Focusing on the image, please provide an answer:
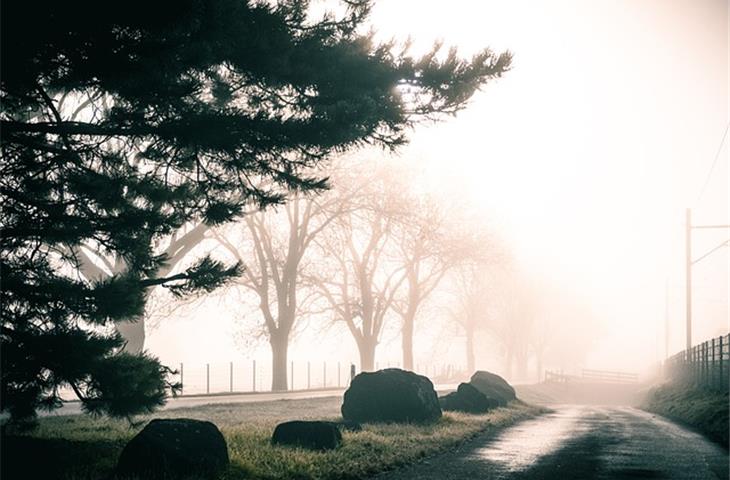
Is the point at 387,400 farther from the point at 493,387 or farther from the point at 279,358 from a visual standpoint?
the point at 279,358

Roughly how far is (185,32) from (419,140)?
3616 cm

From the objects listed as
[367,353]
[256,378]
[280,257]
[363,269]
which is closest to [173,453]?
[280,257]

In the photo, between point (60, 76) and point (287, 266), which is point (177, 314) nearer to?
point (287, 266)

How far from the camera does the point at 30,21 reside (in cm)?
923

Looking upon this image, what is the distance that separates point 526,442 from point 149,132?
12.0 meters

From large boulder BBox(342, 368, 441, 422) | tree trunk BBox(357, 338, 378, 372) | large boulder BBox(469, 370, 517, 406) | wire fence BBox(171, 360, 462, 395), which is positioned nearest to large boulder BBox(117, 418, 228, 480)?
large boulder BBox(342, 368, 441, 422)

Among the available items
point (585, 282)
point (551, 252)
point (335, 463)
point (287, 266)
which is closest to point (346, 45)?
point (335, 463)

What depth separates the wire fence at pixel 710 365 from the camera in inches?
1053

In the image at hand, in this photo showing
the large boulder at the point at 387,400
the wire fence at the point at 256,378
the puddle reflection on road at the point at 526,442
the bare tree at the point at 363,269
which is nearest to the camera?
the puddle reflection on road at the point at 526,442

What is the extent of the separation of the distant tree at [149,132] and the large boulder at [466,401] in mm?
15010

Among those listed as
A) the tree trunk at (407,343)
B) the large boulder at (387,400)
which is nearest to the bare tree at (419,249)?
the tree trunk at (407,343)

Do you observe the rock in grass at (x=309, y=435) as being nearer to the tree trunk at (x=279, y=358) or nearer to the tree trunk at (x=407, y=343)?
the tree trunk at (x=279, y=358)

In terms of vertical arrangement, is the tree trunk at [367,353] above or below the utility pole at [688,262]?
below

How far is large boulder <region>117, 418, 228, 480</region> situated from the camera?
10.4m
